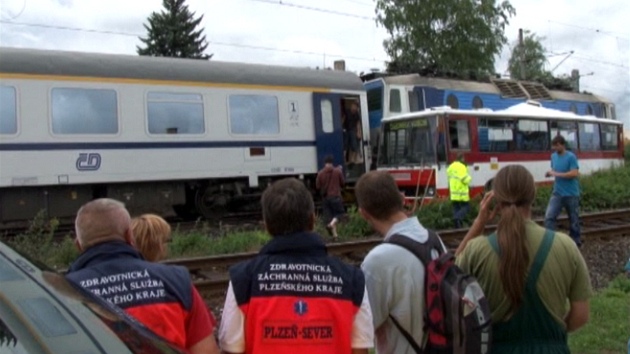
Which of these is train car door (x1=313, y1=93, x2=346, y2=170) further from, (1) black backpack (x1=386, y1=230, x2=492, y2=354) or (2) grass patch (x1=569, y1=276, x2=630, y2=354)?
(1) black backpack (x1=386, y1=230, x2=492, y2=354)

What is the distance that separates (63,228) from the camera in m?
16.0

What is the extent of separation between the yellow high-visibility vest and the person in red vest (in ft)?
39.9

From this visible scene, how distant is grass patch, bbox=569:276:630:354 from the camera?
636 cm

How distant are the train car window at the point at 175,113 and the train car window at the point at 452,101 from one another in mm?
8402

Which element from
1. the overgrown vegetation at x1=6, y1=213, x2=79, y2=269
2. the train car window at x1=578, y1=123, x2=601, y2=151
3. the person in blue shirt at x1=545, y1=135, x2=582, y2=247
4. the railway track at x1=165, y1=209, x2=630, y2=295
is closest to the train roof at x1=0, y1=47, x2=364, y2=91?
the overgrown vegetation at x1=6, y1=213, x2=79, y2=269

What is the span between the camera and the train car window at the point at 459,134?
1798 cm

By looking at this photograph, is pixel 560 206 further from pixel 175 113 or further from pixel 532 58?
pixel 532 58

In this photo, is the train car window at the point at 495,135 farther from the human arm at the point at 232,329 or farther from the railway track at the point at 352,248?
the human arm at the point at 232,329

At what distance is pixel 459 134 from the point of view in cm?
1819

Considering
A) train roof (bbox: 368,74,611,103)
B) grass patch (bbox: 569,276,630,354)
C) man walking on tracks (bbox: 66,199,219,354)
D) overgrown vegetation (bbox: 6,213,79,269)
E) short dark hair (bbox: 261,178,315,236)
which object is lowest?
grass patch (bbox: 569,276,630,354)

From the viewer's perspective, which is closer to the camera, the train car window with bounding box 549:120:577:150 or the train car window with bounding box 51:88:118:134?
the train car window with bounding box 51:88:118:134

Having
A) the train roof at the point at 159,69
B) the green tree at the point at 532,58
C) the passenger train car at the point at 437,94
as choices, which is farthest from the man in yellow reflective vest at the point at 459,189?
the green tree at the point at 532,58

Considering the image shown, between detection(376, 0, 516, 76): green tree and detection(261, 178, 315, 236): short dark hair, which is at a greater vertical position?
detection(376, 0, 516, 76): green tree

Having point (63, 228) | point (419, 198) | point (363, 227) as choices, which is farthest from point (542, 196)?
point (63, 228)
